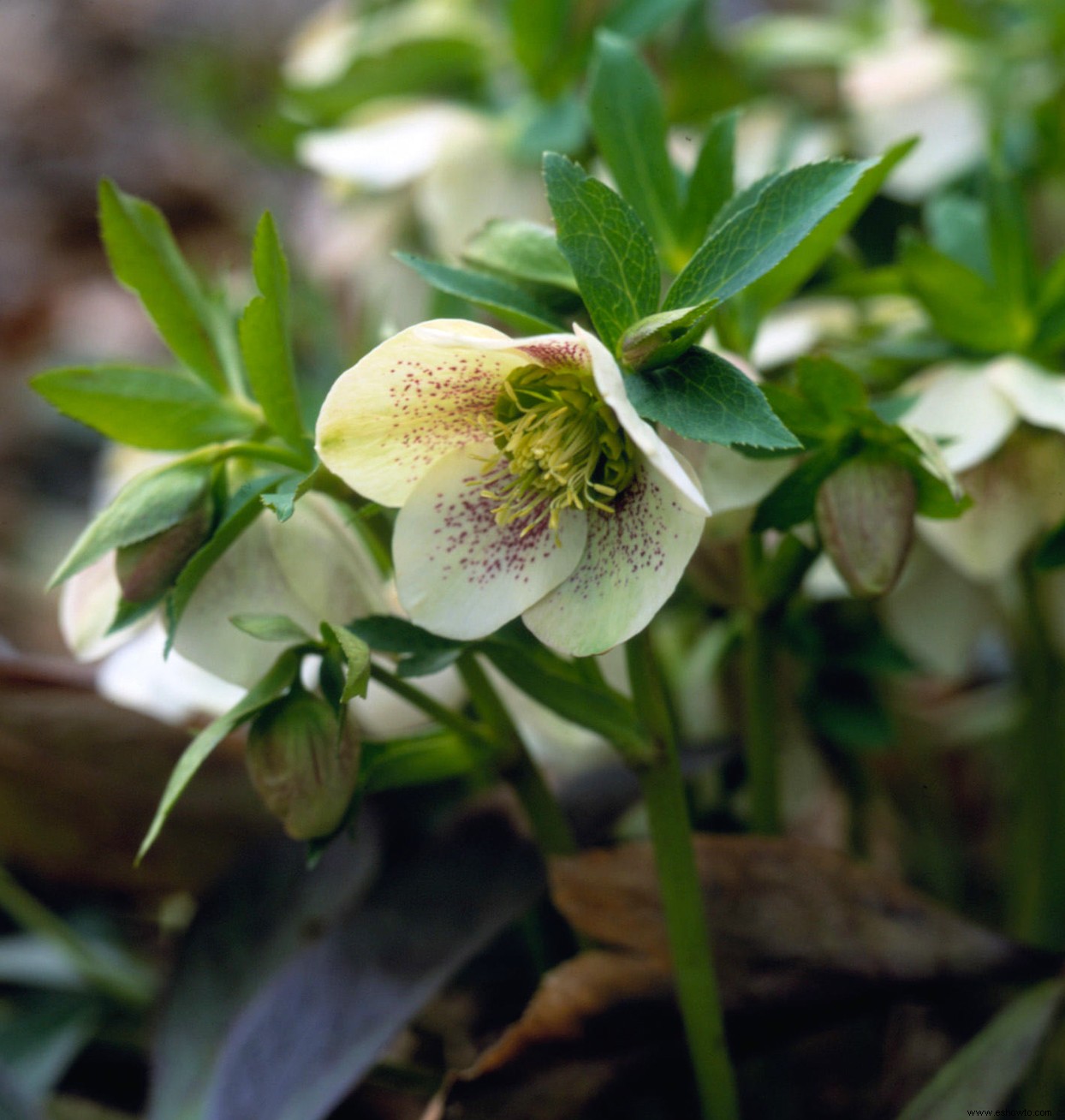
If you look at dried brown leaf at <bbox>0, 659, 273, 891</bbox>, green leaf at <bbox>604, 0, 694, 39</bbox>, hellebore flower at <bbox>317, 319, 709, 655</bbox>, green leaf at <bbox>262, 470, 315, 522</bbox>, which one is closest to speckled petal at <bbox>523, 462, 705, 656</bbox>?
hellebore flower at <bbox>317, 319, 709, 655</bbox>

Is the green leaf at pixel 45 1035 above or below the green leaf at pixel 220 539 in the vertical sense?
below

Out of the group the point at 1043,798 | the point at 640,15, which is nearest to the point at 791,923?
the point at 1043,798

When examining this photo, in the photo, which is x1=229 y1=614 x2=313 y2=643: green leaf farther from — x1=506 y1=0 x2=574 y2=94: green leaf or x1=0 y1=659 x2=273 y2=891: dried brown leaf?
x1=506 y1=0 x2=574 y2=94: green leaf

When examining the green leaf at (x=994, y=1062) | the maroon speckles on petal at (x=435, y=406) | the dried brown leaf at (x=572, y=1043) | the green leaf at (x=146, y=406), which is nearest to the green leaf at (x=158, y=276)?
the green leaf at (x=146, y=406)

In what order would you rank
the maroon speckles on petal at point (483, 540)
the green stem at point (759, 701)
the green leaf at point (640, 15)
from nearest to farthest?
the maroon speckles on petal at point (483, 540), the green stem at point (759, 701), the green leaf at point (640, 15)

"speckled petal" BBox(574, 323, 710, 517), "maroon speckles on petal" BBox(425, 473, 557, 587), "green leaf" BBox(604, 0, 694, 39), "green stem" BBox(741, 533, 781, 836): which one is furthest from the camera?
"green leaf" BBox(604, 0, 694, 39)

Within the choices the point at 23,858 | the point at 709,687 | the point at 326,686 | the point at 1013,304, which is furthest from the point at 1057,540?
the point at 23,858

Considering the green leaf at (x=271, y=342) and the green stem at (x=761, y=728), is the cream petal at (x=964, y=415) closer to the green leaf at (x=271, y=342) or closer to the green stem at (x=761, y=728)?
the green stem at (x=761, y=728)

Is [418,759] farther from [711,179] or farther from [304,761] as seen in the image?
[711,179]
